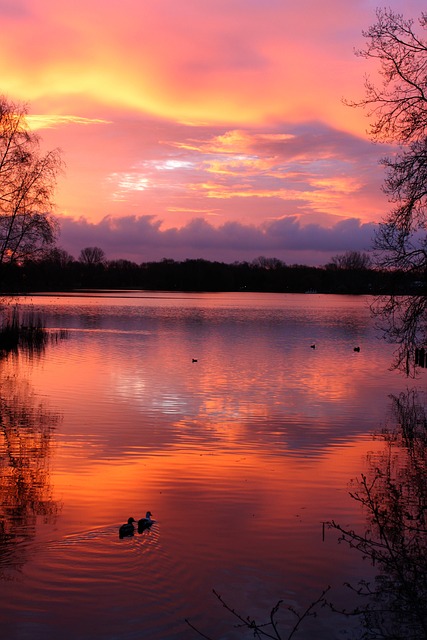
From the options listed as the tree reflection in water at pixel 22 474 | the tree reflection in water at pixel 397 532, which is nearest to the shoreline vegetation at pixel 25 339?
the tree reflection in water at pixel 22 474

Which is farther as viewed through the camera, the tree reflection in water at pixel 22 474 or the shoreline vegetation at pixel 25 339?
the shoreline vegetation at pixel 25 339

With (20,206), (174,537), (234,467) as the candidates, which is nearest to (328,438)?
→ (234,467)

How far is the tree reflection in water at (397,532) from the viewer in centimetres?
683

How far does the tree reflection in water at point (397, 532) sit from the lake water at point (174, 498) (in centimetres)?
33

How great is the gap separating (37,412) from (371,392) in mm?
12750

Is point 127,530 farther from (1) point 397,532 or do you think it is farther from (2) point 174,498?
(1) point 397,532

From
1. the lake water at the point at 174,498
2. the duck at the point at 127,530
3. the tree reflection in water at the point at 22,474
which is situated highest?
the duck at the point at 127,530

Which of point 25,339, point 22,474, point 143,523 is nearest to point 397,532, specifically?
point 143,523

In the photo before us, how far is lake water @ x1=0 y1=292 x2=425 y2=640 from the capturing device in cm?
768

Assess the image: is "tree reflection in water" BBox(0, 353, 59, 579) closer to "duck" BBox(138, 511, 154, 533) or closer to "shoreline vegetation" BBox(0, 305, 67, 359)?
"duck" BBox(138, 511, 154, 533)

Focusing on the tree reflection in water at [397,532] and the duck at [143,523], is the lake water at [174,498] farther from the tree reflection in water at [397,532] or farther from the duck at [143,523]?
the tree reflection in water at [397,532]

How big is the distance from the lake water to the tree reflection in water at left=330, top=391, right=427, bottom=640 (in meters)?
0.33

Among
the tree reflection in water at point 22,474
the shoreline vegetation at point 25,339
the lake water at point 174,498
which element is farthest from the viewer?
the shoreline vegetation at point 25,339

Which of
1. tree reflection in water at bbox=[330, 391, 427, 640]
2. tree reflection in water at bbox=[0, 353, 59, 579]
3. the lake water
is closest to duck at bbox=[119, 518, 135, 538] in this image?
the lake water
